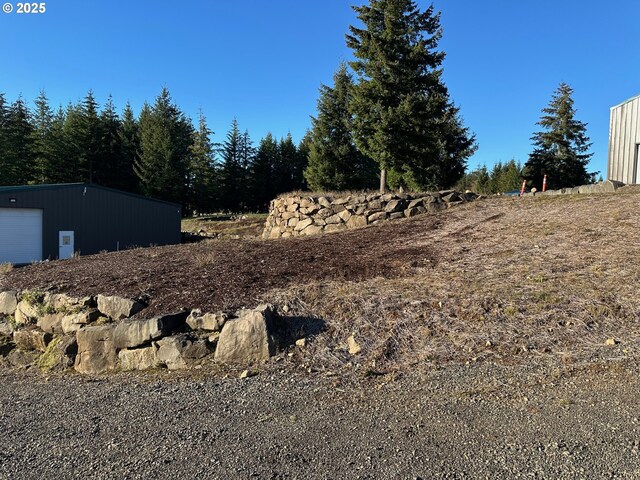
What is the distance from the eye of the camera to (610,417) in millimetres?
3131

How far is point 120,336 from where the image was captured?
5320 mm

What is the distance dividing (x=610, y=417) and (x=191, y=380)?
3621 millimetres

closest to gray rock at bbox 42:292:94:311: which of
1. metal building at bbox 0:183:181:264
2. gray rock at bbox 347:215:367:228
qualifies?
gray rock at bbox 347:215:367:228

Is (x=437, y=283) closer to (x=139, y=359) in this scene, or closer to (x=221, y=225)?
(x=139, y=359)

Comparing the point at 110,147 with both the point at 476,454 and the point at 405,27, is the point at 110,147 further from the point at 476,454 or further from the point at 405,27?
the point at 476,454

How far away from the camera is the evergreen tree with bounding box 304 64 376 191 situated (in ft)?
101

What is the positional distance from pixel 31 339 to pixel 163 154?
122 feet

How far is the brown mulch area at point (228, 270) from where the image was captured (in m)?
6.25

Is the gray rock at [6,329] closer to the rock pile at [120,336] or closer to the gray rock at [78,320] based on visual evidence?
the rock pile at [120,336]

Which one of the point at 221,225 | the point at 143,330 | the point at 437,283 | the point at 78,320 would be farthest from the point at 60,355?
the point at 221,225

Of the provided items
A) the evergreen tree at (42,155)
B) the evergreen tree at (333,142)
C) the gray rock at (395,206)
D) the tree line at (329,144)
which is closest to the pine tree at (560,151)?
the tree line at (329,144)

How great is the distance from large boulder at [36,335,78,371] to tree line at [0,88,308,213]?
36.9 meters

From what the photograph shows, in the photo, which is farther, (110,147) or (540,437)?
(110,147)

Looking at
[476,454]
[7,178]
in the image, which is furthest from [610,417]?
[7,178]
